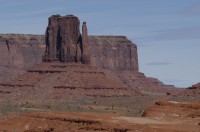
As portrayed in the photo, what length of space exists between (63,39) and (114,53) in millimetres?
58493

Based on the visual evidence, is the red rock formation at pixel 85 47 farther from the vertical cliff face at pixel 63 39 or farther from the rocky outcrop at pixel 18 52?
the rocky outcrop at pixel 18 52

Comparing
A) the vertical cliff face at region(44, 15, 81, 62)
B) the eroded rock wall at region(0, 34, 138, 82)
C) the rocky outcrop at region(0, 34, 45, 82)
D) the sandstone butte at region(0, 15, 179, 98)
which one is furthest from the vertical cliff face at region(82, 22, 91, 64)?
the rocky outcrop at region(0, 34, 45, 82)

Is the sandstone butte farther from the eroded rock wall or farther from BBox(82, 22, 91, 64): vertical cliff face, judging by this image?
the eroded rock wall

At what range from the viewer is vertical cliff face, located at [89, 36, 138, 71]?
193 meters

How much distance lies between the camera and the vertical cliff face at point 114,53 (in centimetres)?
19262

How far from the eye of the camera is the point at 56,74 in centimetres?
13312

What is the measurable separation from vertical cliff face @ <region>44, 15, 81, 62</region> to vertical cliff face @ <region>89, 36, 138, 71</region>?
5070 cm

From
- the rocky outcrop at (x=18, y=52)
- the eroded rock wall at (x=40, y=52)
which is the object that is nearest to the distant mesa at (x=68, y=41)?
the eroded rock wall at (x=40, y=52)

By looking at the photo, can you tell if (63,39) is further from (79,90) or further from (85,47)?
(79,90)

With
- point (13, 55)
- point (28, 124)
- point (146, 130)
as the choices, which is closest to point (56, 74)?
point (13, 55)

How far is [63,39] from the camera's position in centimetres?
13812

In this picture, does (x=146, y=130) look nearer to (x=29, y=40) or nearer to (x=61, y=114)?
(x=61, y=114)

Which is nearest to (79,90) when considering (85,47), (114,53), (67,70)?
(67,70)

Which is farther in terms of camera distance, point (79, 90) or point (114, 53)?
point (114, 53)
